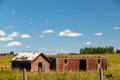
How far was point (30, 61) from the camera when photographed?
49.0 metres

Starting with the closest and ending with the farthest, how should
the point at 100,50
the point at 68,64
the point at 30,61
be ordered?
the point at 30,61
the point at 68,64
the point at 100,50

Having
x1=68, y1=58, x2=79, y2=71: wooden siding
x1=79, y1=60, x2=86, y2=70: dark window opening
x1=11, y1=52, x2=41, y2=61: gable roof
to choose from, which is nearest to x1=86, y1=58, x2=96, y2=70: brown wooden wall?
x1=79, y1=60, x2=86, y2=70: dark window opening

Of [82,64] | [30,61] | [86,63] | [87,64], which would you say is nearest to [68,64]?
[82,64]

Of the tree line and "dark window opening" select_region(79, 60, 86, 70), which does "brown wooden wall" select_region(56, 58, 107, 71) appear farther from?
the tree line

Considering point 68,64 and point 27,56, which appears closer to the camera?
point 27,56

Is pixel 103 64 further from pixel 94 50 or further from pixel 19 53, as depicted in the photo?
pixel 94 50

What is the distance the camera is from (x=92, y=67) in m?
56.2

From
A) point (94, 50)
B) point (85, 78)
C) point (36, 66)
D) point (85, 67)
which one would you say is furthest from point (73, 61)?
point (94, 50)

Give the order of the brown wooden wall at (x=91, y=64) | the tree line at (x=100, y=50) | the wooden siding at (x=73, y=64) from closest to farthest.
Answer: the wooden siding at (x=73, y=64) → the brown wooden wall at (x=91, y=64) → the tree line at (x=100, y=50)

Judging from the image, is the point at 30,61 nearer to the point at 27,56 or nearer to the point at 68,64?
the point at 27,56

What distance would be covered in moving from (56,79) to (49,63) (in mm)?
33544

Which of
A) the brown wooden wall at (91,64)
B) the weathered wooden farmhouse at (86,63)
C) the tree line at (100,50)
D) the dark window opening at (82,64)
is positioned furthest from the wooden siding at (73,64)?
the tree line at (100,50)

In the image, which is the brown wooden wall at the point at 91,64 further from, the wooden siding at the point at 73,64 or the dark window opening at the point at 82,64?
the wooden siding at the point at 73,64

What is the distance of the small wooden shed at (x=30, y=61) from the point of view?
162ft
